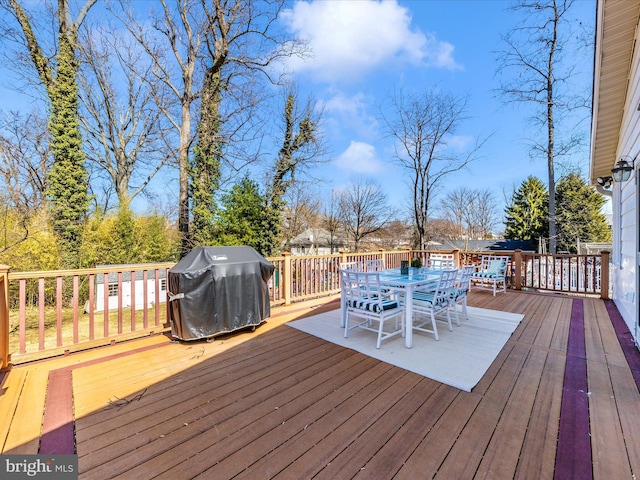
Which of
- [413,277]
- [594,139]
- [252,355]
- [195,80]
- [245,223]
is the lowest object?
[252,355]

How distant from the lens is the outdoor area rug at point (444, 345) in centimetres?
262

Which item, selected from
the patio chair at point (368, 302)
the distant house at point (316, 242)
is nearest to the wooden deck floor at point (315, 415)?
the patio chair at point (368, 302)

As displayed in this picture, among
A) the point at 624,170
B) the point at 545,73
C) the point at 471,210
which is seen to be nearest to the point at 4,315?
the point at 624,170

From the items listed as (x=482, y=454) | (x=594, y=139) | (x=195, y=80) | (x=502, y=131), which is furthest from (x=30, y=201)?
(x=502, y=131)

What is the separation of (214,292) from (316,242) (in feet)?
57.6

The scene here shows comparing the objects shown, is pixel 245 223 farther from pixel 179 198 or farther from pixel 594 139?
pixel 594 139

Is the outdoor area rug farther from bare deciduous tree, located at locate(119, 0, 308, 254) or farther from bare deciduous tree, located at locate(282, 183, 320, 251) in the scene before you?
bare deciduous tree, located at locate(282, 183, 320, 251)

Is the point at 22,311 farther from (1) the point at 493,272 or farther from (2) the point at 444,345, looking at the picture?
(1) the point at 493,272

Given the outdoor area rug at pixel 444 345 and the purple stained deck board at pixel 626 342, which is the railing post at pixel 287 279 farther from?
the purple stained deck board at pixel 626 342

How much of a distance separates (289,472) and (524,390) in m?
2.03

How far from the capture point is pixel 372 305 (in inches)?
127

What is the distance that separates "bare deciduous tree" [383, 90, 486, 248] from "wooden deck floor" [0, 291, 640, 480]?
9299 mm

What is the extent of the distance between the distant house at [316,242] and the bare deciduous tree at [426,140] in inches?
319

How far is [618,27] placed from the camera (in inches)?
135
